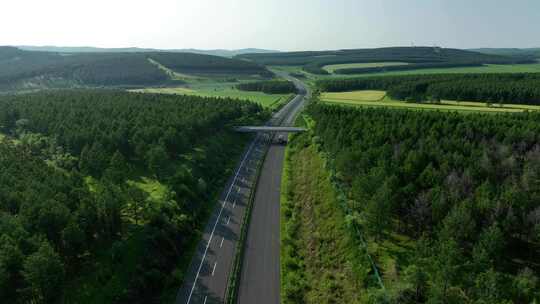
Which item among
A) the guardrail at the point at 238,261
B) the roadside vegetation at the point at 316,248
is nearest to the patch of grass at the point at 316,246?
the roadside vegetation at the point at 316,248

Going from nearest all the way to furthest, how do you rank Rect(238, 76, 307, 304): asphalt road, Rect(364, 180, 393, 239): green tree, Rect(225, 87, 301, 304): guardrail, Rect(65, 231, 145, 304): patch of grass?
Rect(65, 231, 145, 304): patch of grass
Rect(225, 87, 301, 304): guardrail
Rect(238, 76, 307, 304): asphalt road
Rect(364, 180, 393, 239): green tree

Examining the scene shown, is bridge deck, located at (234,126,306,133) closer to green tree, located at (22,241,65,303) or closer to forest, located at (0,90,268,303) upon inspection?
forest, located at (0,90,268,303)

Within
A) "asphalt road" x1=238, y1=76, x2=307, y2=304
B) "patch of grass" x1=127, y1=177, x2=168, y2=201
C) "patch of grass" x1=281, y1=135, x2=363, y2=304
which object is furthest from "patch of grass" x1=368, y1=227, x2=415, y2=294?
"patch of grass" x1=127, y1=177, x2=168, y2=201

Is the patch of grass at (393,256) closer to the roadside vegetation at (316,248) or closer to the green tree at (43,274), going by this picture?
the roadside vegetation at (316,248)

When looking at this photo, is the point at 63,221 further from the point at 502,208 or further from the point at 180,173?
the point at 502,208

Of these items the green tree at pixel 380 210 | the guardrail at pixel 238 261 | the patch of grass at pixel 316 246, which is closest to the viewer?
the patch of grass at pixel 316 246

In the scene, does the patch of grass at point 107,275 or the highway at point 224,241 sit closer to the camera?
the patch of grass at point 107,275

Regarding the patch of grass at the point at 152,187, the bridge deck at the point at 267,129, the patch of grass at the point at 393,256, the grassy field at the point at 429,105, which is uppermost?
the grassy field at the point at 429,105
